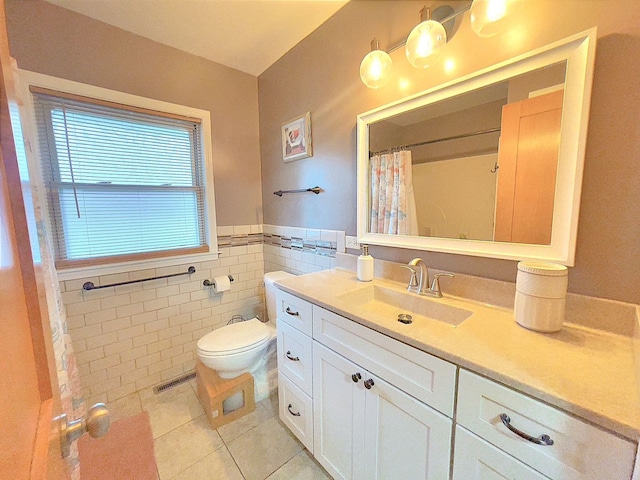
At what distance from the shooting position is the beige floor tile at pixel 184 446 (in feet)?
4.48

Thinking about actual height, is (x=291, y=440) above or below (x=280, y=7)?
below

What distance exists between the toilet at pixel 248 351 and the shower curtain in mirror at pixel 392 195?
890 millimetres

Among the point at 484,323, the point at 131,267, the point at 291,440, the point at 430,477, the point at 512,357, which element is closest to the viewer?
the point at 512,357

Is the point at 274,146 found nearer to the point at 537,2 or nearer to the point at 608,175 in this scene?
the point at 537,2

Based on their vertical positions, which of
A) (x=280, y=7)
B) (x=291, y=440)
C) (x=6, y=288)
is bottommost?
(x=291, y=440)

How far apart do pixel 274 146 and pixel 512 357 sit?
2097mm

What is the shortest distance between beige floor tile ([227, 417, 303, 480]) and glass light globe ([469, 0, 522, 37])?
216 centimetres

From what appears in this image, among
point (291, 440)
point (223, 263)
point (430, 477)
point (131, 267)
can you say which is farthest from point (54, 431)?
point (223, 263)

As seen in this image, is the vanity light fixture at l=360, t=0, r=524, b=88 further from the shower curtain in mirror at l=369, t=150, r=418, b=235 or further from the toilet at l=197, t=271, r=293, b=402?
the toilet at l=197, t=271, r=293, b=402

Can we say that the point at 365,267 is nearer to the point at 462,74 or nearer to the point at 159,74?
the point at 462,74

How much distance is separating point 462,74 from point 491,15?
20 centimetres

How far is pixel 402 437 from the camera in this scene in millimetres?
902

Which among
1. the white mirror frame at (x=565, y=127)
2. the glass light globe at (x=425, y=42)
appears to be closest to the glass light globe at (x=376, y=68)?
the glass light globe at (x=425, y=42)

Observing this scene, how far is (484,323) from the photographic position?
939mm
